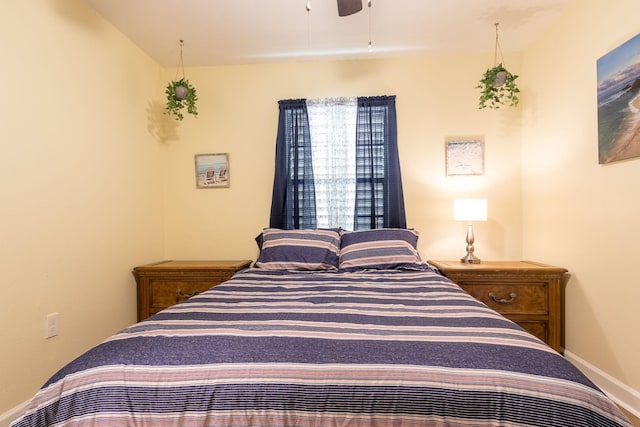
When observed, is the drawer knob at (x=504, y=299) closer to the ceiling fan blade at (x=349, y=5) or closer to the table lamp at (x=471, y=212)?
the table lamp at (x=471, y=212)

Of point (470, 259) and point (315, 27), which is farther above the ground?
point (315, 27)

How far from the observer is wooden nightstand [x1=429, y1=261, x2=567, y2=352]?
232 cm

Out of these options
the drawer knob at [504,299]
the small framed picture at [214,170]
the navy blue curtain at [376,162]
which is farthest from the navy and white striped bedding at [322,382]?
the small framed picture at [214,170]

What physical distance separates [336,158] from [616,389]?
2445 millimetres

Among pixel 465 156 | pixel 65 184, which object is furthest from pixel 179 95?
pixel 465 156

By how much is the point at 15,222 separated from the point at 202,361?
152 cm

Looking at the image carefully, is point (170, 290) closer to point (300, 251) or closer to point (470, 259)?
point (300, 251)

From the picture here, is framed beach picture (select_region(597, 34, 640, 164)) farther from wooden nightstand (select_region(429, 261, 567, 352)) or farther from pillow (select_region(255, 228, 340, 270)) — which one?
pillow (select_region(255, 228, 340, 270))

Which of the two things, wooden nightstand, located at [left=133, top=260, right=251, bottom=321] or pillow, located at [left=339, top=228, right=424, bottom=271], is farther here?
wooden nightstand, located at [left=133, top=260, right=251, bottom=321]

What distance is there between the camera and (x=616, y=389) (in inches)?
73.6

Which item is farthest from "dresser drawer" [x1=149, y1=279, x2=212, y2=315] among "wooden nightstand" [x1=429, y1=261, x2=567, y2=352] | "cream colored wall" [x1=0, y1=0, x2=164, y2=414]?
"wooden nightstand" [x1=429, y1=261, x2=567, y2=352]

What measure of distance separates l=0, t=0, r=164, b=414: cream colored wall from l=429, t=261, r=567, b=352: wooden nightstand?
2.51 metres

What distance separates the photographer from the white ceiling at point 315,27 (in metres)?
2.20

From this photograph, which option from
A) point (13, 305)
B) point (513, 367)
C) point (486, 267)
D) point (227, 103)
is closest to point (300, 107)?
point (227, 103)
